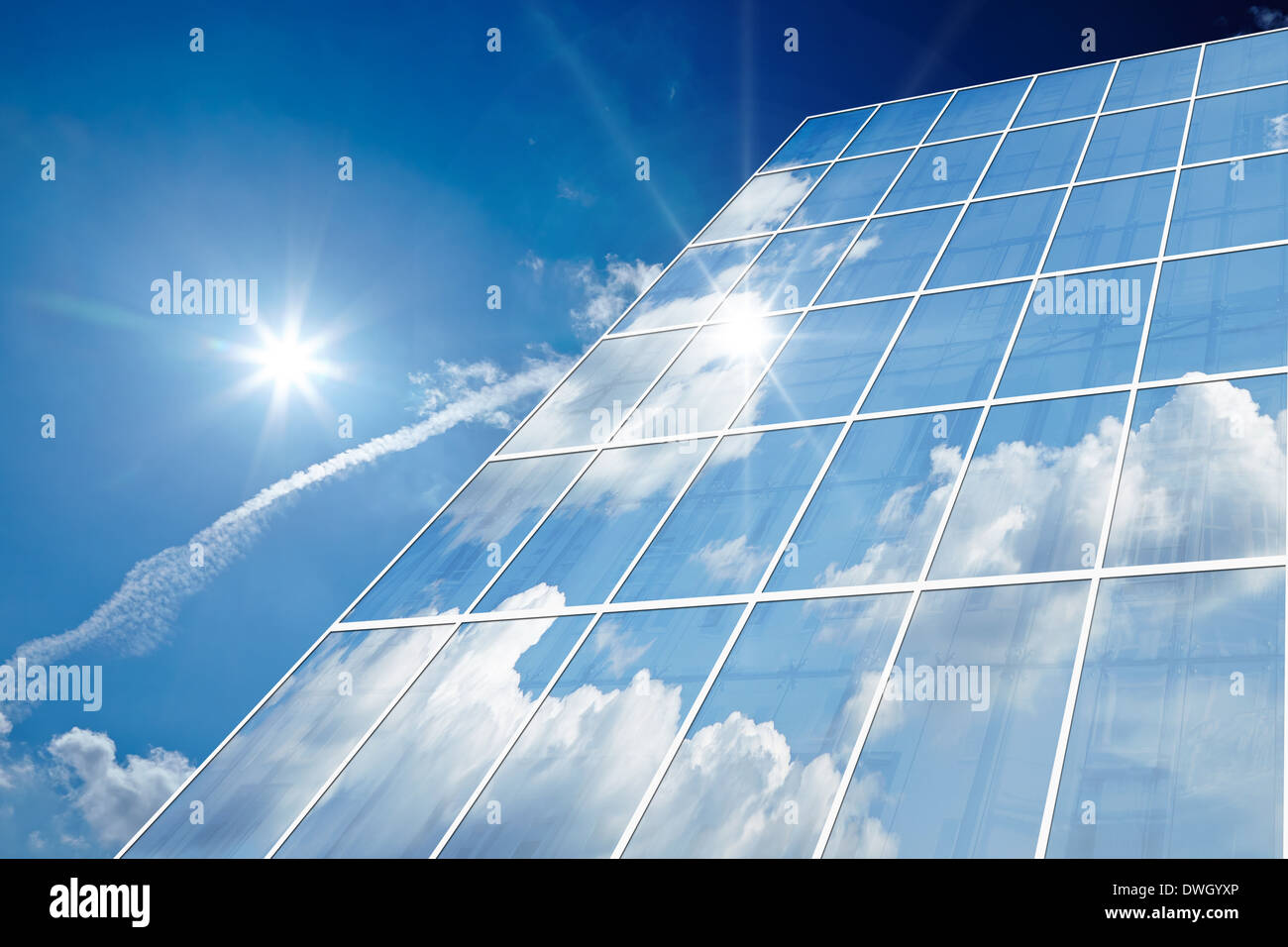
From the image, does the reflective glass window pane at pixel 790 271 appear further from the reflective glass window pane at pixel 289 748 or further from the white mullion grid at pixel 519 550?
the reflective glass window pane at pixel 289 748

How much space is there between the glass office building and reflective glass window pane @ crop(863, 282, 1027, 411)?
0.06 m

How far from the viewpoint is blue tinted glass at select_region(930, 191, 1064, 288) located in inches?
690

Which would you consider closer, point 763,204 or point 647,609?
point 647,609

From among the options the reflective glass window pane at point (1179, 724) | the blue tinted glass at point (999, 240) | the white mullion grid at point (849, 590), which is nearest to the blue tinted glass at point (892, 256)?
the blue tinted glass at point (999, 240)

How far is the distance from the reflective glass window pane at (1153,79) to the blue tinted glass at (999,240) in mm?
4968

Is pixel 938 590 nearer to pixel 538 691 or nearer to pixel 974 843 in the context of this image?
pixel 974 843

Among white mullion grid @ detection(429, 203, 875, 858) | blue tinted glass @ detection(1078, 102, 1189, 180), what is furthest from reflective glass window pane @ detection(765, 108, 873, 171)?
white mullion grid @ detection(429, 203, 875, 858)

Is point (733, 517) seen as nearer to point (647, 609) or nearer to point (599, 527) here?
point (647, 609)

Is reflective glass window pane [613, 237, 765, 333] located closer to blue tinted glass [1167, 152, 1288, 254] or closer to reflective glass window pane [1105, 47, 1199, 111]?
blue tinted glass [1167, 152, 1288, 254]

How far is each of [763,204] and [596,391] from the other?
8036mm

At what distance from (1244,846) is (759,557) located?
6285mm

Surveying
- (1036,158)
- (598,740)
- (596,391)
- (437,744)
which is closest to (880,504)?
(598,740)

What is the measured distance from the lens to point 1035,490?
40.3 feet
